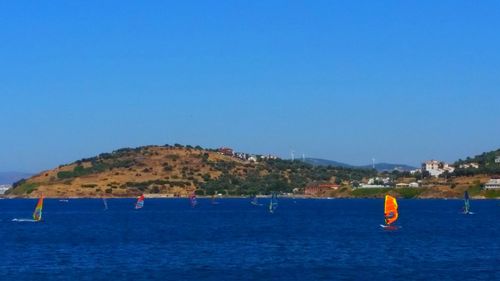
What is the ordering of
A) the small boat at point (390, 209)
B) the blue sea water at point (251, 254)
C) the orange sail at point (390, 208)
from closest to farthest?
the blue sea water at point (251, 254)
the orange sail at point (390, 208)
the small boat at point (390, 209)

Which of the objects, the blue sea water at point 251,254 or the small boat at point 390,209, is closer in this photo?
the blue sea water at point 251,254

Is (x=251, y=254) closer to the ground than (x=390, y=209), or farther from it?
closer to the ground

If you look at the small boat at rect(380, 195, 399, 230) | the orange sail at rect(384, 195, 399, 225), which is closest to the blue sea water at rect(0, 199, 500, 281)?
the small boat at rect(380, 195, 399, 230)

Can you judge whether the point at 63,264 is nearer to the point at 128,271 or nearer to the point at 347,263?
the point at 128,271

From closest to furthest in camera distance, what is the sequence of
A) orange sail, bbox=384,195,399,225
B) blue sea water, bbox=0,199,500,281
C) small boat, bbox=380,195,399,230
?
blue sea water, bbox=0,199,500,281
orange sail, bbox=384,195,399,225
small boat, bbox=380,195,399,230

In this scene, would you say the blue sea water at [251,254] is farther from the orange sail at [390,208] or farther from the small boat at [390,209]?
the orange sail at [390,208]

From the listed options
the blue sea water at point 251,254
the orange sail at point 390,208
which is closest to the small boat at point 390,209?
the orange sail at point 390,208

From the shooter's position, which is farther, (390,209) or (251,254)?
(390,209)

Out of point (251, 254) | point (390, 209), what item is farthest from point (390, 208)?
point (251, 254)

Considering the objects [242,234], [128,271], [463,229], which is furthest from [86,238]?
[463,229]

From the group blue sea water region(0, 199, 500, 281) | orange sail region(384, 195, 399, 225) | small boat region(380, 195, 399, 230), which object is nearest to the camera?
blue sea water region(0, 199, 500, 281)

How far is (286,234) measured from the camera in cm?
10262

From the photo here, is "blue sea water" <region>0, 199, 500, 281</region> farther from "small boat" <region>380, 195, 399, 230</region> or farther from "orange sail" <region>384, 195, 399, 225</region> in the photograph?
"orange sail" <region>384, 195, 399, 225</region>

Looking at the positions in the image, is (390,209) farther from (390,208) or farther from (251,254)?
(251,254)
